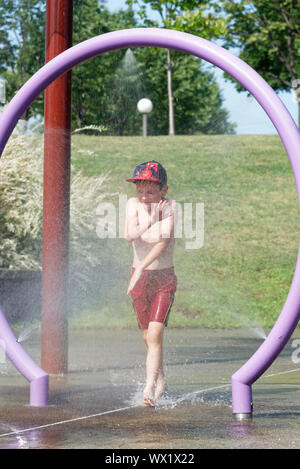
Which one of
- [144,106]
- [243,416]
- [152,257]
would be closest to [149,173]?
[152,257]

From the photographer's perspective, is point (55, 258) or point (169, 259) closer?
point (169, 259)

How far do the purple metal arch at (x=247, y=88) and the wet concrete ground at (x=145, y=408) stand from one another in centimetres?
29

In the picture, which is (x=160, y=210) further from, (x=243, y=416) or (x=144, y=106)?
(x=243, y=416)

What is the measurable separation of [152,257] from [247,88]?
1328mm

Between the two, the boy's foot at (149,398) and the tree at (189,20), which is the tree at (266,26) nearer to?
the tree at (189,20)

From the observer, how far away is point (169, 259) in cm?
578

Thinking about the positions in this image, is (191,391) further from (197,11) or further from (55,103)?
(197,11)

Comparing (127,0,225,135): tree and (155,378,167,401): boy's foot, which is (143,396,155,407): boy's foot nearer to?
(155,378,167,401): boy's foot

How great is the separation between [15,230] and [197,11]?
15.0m

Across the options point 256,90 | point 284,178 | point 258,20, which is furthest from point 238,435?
point 258,20

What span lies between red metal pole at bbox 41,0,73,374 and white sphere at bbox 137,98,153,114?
2.74 feet

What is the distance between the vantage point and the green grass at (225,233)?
29.0 feet

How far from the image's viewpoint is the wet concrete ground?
4.46 meters

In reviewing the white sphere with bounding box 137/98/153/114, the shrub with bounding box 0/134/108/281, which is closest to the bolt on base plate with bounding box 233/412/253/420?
the white sphere with bounding box 137/98/153/114
